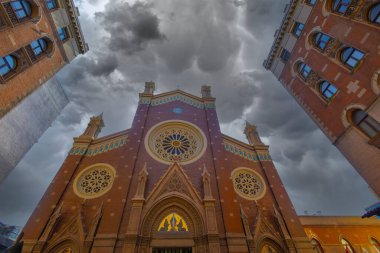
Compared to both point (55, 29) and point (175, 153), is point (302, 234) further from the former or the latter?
point (55, 29)

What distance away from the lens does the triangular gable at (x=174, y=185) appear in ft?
56.8

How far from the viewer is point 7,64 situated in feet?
44.0

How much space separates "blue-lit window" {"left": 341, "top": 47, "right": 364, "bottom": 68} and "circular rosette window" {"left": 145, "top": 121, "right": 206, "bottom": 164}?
14915 millimetres

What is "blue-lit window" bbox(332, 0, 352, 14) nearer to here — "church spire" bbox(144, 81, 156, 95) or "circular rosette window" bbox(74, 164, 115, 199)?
"church spire" bbox(144, 81, 156, 95)

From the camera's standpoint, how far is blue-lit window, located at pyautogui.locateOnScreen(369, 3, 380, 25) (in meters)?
10.3

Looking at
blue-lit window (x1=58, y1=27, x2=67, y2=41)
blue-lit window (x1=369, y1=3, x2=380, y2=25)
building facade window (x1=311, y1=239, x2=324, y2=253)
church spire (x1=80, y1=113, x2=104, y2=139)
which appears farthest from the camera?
church spire (x1=80, y1=113, x2=104, y2=139)

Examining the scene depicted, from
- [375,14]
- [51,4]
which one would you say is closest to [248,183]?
[375,14]

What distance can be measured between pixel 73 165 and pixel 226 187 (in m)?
16.3

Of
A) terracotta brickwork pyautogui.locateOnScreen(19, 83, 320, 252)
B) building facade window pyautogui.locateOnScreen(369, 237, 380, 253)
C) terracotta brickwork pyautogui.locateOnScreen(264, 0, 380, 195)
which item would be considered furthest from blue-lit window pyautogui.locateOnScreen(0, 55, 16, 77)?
building facade window pyautogui.locateOnScreen(369, 237, 380, 253)

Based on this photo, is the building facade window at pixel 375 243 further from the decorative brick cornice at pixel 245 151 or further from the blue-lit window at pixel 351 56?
the blue-lit window at pixel 351 56

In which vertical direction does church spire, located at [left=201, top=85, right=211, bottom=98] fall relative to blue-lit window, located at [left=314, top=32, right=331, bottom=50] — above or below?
above

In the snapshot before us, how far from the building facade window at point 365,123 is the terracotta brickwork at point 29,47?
925 inches

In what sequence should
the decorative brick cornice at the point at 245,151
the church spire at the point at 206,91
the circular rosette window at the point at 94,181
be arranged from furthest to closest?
the church spire at the point at 206,91, the decorative brick cornice at the point at 245,151, the circular rosette window at the point at 94,181

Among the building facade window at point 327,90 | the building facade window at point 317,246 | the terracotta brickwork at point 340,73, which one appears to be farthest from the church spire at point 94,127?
the building facade window at point 317,246
